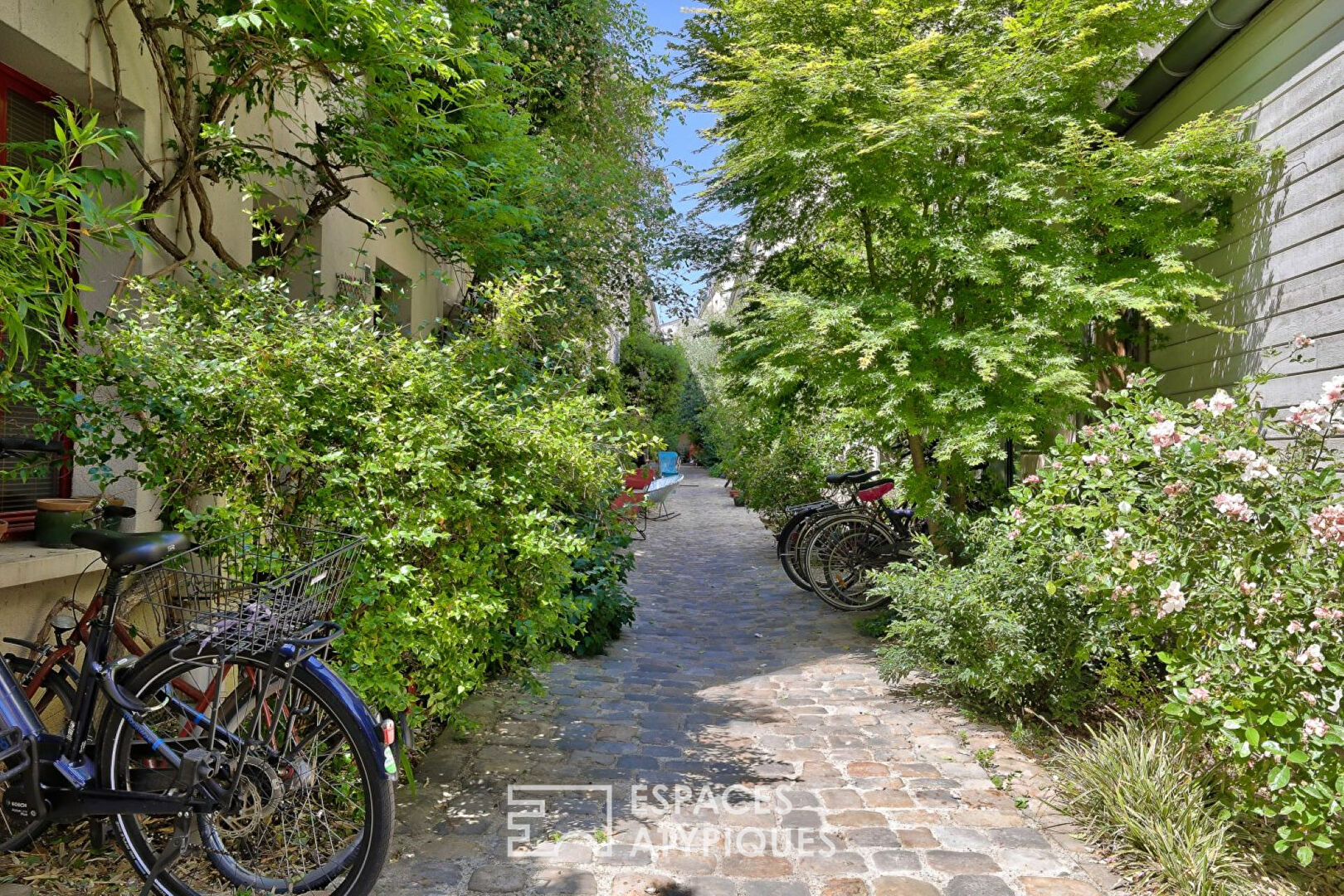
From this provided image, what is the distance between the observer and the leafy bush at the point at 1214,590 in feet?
8.66

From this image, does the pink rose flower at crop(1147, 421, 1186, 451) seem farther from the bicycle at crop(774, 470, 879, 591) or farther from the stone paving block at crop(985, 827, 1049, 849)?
the bicycle at crop(774, 470, 879, 591)

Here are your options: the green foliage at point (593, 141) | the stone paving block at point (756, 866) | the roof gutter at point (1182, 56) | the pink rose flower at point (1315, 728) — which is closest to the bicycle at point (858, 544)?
the green foliage at point (593, 141)

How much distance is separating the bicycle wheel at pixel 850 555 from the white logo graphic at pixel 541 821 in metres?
4.26

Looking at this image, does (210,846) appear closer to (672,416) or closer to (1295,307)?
(1295,307)

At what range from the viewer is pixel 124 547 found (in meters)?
2.45

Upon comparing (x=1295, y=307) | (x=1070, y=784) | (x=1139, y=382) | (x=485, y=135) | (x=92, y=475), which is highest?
(x=485, y=135)

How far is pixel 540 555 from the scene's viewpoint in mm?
3490

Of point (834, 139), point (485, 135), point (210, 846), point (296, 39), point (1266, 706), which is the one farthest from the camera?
point (834, 139)

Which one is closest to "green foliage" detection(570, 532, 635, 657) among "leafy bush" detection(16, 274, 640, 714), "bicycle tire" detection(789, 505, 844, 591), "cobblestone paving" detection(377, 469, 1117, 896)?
"cobblestone paving" detection(377, 469, 1117, 896)

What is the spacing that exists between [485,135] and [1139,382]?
4.07 m

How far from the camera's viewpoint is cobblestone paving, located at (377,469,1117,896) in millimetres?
2941

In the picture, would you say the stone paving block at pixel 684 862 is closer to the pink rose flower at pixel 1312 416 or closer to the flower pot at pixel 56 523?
the flower pot at pixel 56 523

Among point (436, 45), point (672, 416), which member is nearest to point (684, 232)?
point (436, 45)

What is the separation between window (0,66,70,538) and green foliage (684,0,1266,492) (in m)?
4.17
